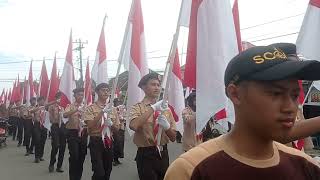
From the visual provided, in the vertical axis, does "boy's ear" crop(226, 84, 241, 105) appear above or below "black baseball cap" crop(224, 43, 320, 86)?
below

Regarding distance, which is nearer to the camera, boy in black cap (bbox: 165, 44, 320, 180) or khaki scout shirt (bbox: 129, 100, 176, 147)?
boy in black cap (bbox: 165, 44, 320, 180)

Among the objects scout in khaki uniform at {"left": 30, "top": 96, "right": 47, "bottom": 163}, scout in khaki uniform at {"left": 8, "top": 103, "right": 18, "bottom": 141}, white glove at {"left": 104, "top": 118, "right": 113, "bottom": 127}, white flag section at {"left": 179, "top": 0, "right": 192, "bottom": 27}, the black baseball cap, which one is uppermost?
white flag section at {"left": 179, "top": 0, "right": 192, "bottom": 27}

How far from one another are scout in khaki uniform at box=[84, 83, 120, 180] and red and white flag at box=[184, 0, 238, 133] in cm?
272

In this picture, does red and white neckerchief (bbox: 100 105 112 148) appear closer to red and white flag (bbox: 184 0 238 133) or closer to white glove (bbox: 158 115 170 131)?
white glove (bbox: 158 115 170 131)

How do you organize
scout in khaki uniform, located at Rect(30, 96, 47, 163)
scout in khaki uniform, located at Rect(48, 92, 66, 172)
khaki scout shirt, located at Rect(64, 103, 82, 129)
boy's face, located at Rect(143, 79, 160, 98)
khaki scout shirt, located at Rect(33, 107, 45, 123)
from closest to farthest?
boy's face, located at Rect(143, 79, 160, 98) → khaki scout shirt, located at Rect(64, 103, 82, 129) → scout in khaki uniform, located at Rect(48, 92, 66, 172) → scout in khaki uniform, located at Rect(30, 96, 47, 163) → khaki scout shirt, located at Rect(33, 107, 45, 123)

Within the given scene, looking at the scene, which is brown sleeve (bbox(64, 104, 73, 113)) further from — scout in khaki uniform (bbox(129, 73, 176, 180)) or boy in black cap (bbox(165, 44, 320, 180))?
boy in black cap (bbox(165, 44, 320, 180))

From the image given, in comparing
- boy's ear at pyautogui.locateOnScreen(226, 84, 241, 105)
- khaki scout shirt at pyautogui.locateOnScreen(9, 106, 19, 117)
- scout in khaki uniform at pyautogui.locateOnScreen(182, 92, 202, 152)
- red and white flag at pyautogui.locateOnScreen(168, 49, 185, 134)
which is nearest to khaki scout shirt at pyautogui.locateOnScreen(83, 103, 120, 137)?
red and white flag at pyautogui.locateOnScreen(168, 49, 185, 134)

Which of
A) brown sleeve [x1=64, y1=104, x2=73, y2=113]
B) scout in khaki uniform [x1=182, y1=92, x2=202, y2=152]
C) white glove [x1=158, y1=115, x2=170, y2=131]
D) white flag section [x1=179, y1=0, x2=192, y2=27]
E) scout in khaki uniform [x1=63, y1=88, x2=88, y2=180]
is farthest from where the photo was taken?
brown sleeve [x1=64, y1=104, x2=73, y2=113]

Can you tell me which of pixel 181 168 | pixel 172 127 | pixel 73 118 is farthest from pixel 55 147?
pixel 181 168

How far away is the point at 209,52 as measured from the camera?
15.9ft

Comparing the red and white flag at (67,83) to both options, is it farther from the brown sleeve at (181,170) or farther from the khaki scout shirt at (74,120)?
the brown sleeve at (181,170)

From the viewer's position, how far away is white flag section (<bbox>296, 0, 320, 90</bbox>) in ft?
17.8

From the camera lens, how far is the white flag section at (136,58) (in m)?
7.36

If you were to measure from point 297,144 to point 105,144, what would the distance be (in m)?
3.50
